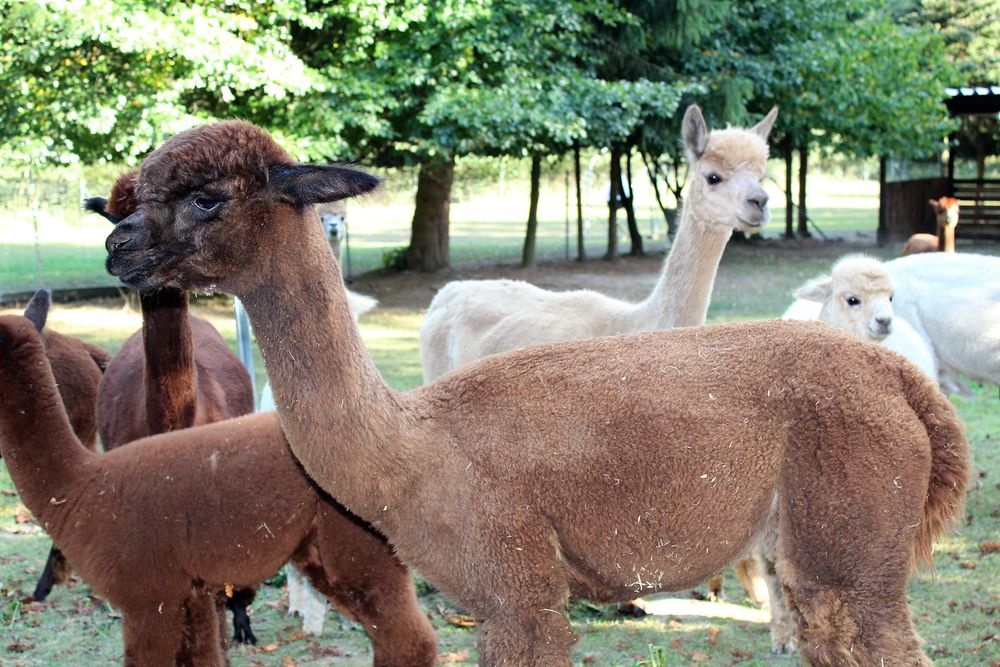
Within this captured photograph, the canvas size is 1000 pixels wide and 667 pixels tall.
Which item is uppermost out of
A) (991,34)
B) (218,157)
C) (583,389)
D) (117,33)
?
(991,34)

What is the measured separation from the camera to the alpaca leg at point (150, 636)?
164 inches

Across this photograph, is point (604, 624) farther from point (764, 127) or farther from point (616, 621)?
point (764, 127)

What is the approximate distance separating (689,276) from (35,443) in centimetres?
326

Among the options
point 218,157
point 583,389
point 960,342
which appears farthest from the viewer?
point 960,342

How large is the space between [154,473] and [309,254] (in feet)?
5.55

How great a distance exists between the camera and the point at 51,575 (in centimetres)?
613

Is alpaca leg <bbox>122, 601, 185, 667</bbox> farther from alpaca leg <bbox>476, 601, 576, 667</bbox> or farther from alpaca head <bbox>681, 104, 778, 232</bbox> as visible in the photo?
alpaca head <bbox>681, 104, 778, 232</bbox>

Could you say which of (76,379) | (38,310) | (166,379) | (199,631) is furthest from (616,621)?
(76,379)

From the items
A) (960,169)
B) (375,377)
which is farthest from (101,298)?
(960,169)

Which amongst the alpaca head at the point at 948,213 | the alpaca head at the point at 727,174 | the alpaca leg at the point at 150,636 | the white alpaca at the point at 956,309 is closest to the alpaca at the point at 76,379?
the alpaca leg at the point at 150,636

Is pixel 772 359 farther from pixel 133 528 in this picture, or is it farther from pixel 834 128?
pixel 834 128

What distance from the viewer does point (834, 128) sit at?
21.8 meters

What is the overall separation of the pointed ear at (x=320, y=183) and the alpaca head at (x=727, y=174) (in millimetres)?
3283

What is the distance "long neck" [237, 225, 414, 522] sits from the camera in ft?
9.96
